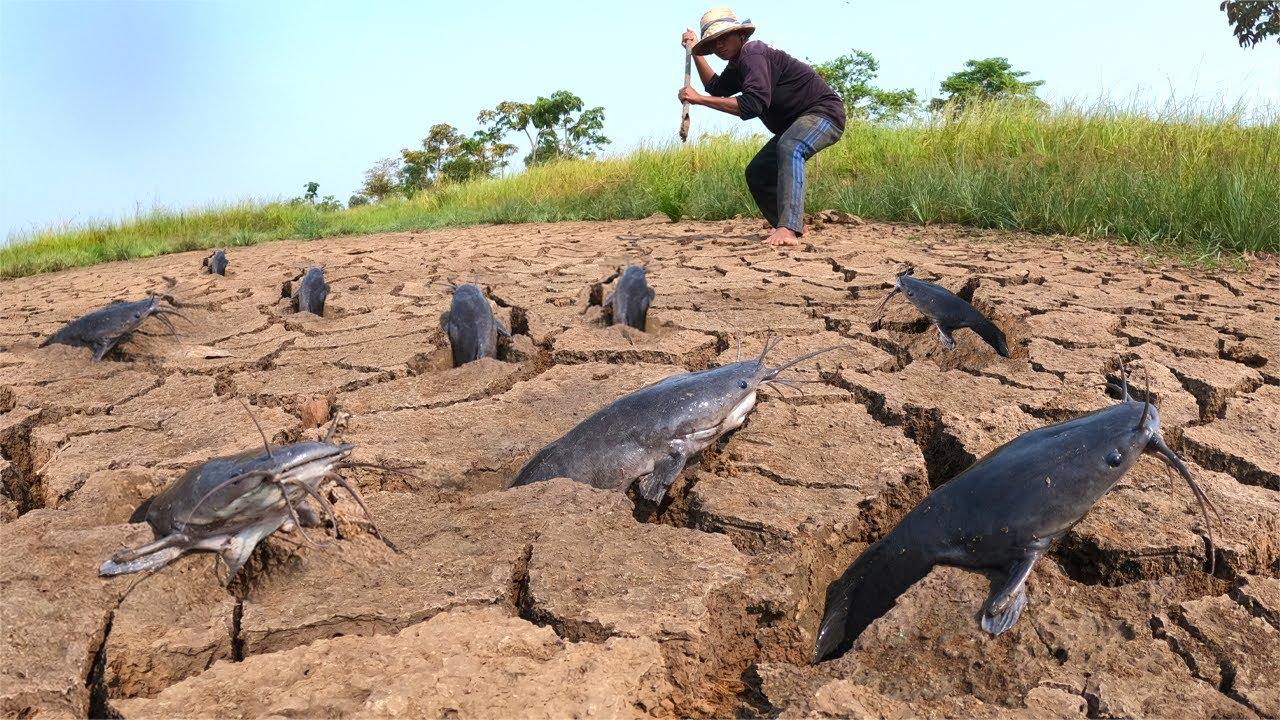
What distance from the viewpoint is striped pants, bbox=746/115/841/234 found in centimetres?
582

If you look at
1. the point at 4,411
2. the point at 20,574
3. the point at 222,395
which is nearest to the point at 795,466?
the point at 20,574

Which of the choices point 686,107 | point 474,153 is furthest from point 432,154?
point 686,107

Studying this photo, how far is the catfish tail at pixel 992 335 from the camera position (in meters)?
3.01

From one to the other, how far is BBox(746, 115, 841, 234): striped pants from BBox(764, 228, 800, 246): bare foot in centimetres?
5

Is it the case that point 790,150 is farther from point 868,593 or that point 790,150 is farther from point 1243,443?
point 868,593

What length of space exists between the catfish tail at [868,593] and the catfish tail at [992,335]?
4.99 ft

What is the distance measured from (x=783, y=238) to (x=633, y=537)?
4.18 metres

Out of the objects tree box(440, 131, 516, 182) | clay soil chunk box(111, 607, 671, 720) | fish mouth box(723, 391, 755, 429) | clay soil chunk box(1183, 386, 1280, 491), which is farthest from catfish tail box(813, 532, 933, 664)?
tree box(440, 131, 516, 182)

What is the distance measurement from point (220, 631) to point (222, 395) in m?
1.69

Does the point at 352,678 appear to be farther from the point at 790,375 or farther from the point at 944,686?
the point at 790,375

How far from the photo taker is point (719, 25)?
571cm

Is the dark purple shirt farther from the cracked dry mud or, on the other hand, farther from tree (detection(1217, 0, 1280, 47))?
tree (detection(1217, 0, 1280, 47))

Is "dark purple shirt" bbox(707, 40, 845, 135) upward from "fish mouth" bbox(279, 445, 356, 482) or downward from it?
upward

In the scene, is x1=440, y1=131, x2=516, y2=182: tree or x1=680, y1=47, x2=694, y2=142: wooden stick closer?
x1=680, y1=47, x2=694, y2=142: wooden stick
